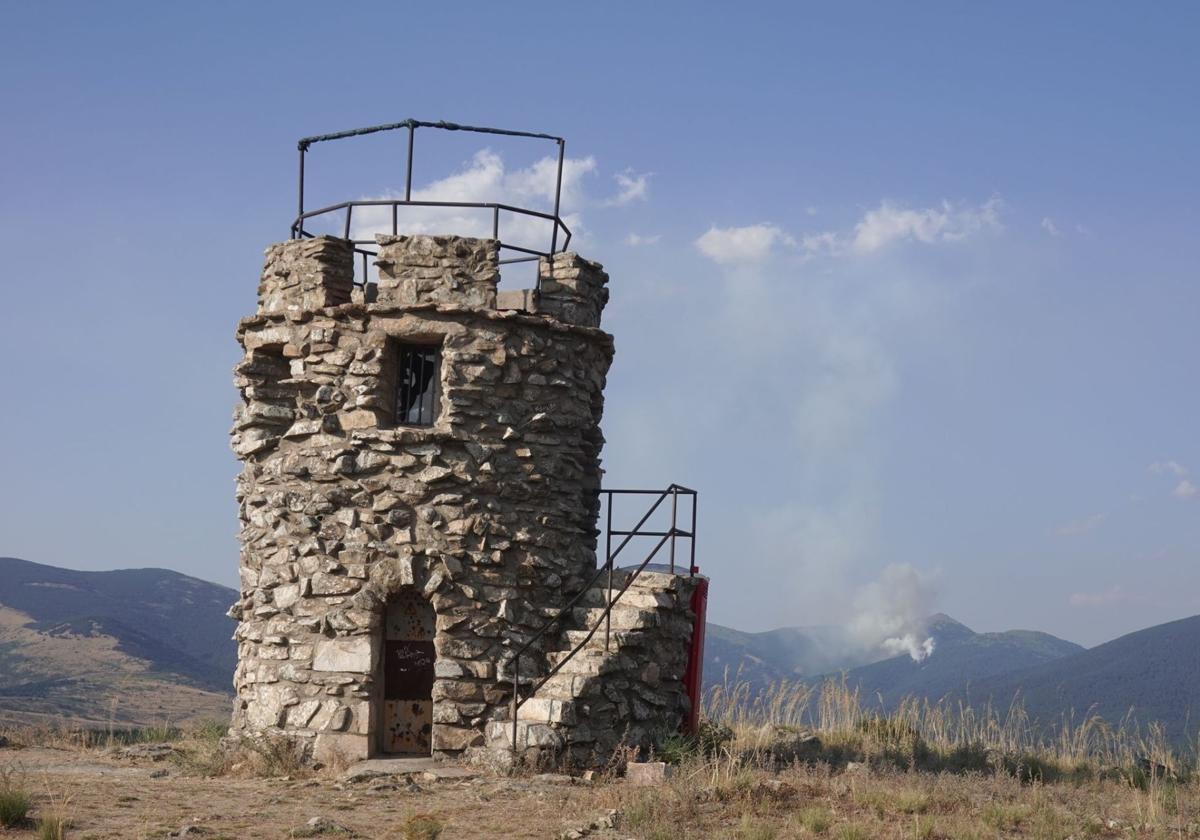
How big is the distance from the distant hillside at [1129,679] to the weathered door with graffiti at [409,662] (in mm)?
70871

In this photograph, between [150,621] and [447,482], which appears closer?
[447,482]

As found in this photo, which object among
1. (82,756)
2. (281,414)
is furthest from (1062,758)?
(82,756)

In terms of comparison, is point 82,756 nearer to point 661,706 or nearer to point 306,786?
point 306,786

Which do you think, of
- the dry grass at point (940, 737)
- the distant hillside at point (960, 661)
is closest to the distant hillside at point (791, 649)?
the distant hillside at point (960, 661)

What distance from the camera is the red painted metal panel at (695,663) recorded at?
15.9m

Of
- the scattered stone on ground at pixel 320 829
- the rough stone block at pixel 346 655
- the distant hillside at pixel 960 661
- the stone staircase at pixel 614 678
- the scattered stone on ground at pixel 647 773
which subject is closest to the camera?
the scattered stone on ground at pixel 320 829

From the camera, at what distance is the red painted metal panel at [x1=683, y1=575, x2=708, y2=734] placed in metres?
15.9

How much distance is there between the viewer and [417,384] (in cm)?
1567

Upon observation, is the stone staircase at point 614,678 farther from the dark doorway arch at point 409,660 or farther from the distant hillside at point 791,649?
the distant hillside at point 791,649

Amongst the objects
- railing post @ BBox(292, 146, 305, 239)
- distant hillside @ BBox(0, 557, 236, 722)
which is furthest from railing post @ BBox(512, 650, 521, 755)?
distant hillside @ BBox(0, 557, 236, 722)

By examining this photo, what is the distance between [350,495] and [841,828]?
713 cm

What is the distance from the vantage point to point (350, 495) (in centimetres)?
1512

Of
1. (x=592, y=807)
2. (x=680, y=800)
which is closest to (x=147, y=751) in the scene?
(x=592, y=807)

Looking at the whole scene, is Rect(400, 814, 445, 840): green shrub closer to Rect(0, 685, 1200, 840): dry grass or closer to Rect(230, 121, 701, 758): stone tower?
Rect(0, 685, 1200, 840): dry grass
